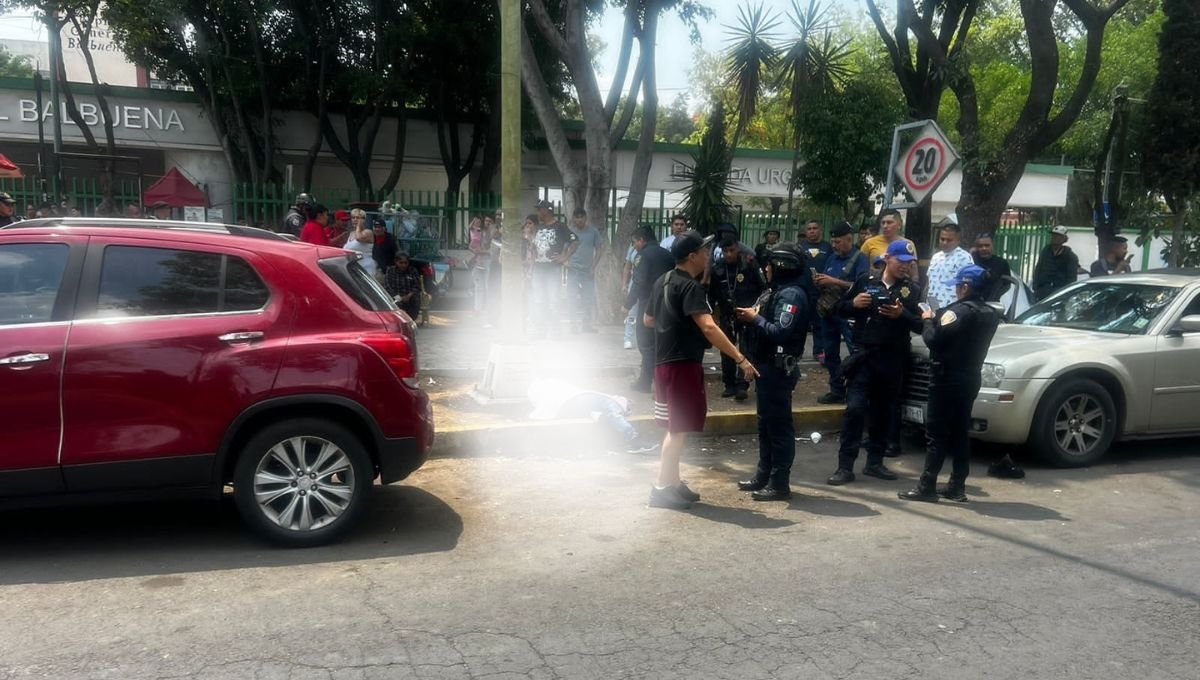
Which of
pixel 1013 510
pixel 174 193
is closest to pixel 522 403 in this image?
pixel 1013 510

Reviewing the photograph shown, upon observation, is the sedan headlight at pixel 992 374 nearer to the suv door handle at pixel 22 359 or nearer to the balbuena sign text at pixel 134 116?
the suv door handle at pixel 22 359

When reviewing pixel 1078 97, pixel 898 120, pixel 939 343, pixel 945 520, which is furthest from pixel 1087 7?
pixel 945 520

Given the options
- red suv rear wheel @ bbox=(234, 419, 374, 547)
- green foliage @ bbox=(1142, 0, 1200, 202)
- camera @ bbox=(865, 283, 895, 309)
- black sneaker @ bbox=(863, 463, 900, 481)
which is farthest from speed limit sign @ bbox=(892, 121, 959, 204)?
green foliage @ bbox=(1142, 0, 1200, 202)

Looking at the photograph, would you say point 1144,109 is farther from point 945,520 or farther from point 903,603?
point 903,603

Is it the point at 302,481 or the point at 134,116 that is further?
the point at 134,116

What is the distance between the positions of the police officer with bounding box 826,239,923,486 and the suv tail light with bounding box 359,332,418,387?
329 cm

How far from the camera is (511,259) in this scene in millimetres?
8695

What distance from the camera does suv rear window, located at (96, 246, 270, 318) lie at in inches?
209

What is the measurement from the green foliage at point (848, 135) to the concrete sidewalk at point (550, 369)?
19.6ft

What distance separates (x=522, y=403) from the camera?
8.71 meters

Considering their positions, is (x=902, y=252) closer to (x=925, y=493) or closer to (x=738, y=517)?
(x=925, y=493)

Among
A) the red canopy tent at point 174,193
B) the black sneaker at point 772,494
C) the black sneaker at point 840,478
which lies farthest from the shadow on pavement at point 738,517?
the red canopy tent at point 174,193

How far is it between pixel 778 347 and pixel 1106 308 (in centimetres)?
377

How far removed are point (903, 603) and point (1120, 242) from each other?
10010 mm
